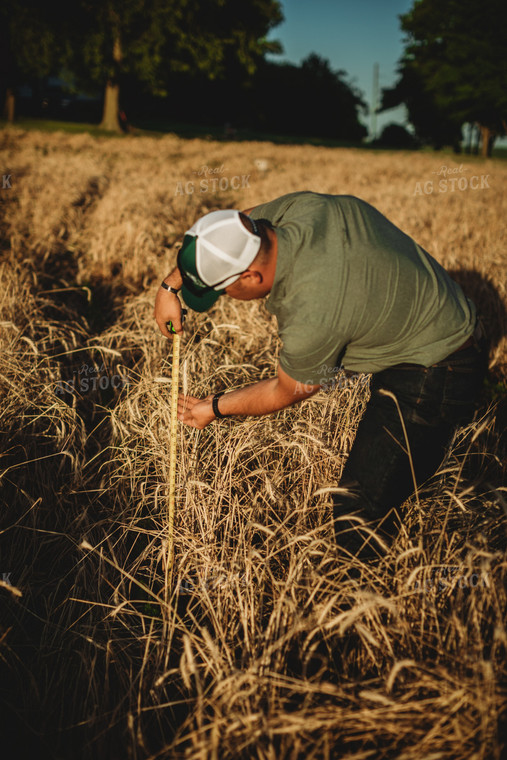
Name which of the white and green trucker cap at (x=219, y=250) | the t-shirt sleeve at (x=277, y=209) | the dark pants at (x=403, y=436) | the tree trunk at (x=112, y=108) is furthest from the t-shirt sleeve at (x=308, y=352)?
the tree trunk at (x=112, y=108)

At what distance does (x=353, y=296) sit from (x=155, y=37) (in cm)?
2988

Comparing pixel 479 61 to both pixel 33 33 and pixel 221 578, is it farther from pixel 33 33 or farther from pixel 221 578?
pixel 221 578

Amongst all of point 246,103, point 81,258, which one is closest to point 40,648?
point 81,258

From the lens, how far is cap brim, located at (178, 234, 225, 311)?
1619 mm

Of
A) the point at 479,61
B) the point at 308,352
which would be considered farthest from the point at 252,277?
the point at 479,61

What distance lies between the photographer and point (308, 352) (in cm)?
156

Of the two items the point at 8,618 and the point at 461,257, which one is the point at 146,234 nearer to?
the point at 461,257

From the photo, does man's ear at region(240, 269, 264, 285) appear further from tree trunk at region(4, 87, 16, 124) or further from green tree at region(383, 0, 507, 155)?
tree trunk at region(4, 87, 16, 124)

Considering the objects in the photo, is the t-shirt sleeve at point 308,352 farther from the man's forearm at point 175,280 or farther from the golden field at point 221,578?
the man's forearm at point 175,280

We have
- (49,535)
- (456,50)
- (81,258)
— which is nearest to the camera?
(49,535)

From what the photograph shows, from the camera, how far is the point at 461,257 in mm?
5336

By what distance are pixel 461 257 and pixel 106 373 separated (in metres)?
4.43

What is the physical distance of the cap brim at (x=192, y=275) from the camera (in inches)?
63.7

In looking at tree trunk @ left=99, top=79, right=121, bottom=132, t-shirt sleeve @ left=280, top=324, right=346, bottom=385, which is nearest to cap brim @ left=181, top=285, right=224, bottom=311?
t-shirt sleeve @ left=280, top=324, right=346, bottom=385
